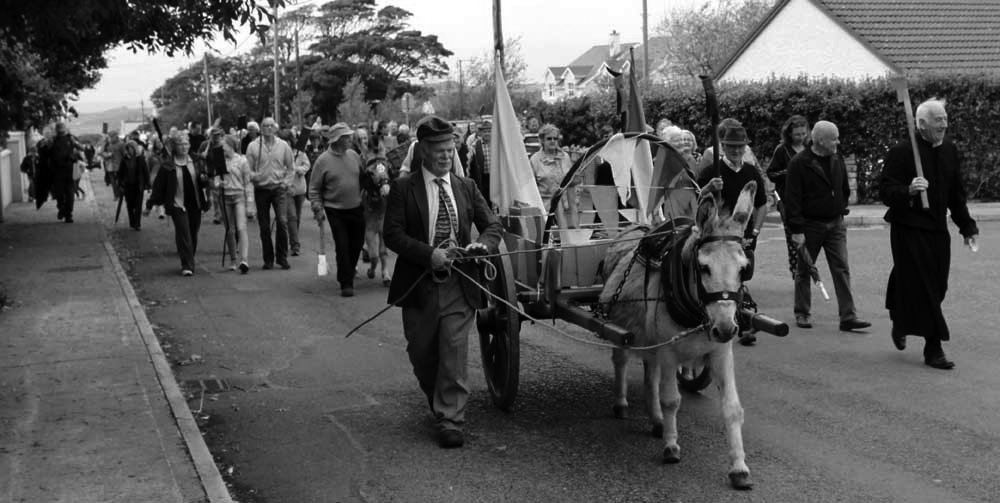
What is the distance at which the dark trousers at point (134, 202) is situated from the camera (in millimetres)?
23359

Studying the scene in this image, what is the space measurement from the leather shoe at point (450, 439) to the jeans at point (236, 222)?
30.3 feet

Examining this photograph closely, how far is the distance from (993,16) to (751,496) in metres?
30.2

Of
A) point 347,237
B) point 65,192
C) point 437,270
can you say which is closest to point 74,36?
point 347,237

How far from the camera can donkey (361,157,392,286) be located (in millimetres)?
13820

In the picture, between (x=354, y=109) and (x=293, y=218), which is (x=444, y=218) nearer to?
(x=293, y=218)

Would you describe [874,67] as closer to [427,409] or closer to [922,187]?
[922,187]

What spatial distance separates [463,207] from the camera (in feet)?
24.7

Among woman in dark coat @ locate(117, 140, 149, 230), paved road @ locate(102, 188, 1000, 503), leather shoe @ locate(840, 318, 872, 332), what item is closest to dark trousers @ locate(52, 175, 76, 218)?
Answer: woman in dark coat @ locate(117, 140, 149, 230)

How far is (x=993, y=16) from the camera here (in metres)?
32.2

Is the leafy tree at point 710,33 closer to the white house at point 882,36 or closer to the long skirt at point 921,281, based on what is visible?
the white house at point 882,36

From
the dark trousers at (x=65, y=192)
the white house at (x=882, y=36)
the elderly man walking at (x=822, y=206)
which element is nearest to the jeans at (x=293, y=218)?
the elderly man walking at (x=822, y=206)

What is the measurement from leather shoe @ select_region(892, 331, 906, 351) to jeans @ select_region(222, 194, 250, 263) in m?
9.34

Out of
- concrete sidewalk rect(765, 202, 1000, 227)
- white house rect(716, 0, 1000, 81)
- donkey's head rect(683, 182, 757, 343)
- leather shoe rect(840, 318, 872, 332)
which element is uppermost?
white house rect(716, 0, 1000, 81)

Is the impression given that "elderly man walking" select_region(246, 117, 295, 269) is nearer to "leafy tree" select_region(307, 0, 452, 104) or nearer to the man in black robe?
the man in black robe
